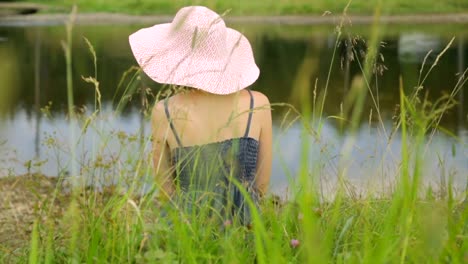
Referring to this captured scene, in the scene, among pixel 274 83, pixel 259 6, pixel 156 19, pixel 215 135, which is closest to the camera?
pixel 215 135

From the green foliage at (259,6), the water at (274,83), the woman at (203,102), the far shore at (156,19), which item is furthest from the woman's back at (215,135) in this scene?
the green foliage at (259,6)

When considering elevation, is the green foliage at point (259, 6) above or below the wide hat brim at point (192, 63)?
above

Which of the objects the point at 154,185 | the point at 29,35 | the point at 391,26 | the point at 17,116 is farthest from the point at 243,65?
the point at 391,26

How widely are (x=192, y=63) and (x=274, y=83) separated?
10561 millimetres

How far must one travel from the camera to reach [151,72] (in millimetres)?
2375

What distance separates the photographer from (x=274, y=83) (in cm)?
1295

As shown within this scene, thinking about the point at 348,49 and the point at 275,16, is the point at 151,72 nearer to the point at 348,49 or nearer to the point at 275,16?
the point at 348,49

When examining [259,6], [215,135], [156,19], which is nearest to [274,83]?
[215,135]

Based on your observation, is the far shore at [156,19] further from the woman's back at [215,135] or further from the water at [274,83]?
the woman's back at [215,135]

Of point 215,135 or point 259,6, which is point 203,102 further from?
point 259,6

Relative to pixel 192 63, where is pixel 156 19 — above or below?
above

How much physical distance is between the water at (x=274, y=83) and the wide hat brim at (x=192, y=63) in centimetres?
24

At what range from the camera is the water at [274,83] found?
5625 millimetres

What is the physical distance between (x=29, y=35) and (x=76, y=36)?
6.32 ft
